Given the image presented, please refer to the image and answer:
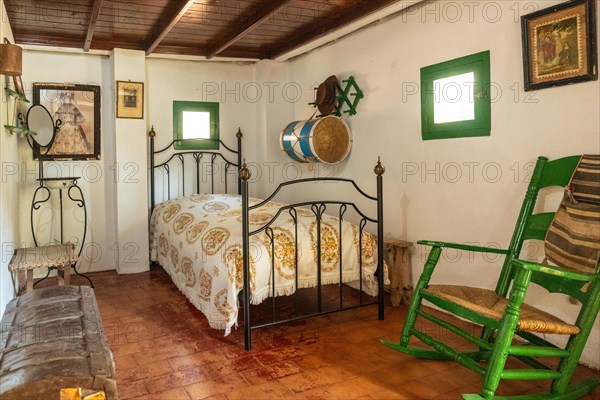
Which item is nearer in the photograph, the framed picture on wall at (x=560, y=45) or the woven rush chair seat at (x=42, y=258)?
the framed picture on wall at (x=560, y=45)

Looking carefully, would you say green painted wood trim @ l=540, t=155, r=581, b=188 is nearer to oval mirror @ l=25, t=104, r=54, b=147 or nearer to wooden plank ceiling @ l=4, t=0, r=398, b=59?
wooden plank ceiling @ l=4, t=0, r=398, b=59

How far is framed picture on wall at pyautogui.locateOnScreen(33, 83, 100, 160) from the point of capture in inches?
183

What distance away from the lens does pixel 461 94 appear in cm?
321

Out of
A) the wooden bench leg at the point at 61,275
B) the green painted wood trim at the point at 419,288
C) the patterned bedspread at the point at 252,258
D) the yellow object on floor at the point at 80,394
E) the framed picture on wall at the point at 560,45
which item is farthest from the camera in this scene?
the wooden bench leg at the point at 61,275

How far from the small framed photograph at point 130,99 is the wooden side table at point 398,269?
9.72ft

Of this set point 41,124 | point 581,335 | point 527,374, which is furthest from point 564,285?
point 41,124

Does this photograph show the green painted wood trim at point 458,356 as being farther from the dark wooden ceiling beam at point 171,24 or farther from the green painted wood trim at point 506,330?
the dark wooden ceiling beam at point 171,24

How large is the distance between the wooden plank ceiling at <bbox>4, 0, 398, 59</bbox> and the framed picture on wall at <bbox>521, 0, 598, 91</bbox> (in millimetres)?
1182

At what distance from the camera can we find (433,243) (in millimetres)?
2543

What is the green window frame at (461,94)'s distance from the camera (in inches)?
118

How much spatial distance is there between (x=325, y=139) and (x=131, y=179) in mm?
2118

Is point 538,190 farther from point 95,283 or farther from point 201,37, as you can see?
point 95,283

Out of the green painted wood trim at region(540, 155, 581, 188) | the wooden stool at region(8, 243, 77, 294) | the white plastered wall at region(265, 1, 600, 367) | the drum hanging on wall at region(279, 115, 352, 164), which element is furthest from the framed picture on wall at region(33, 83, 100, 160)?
the green painted wood trim at region(540, 155, 581, 188)

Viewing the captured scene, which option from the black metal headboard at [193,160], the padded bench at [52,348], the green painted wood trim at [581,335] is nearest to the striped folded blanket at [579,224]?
the green painted wood trim at [581,335]
